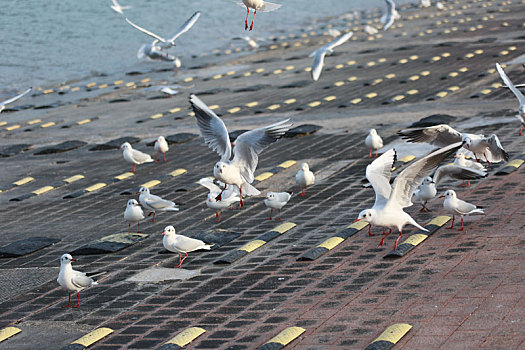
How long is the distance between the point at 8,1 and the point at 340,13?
20.8m

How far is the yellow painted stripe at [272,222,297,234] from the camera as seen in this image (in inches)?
483

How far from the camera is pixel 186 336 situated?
8562 millimetres

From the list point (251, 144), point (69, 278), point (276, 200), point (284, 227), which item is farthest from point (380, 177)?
point (69, 278)

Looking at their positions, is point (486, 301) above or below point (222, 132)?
below

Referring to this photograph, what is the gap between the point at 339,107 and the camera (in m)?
22.4

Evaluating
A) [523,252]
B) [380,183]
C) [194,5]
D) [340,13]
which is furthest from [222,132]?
[194,5]

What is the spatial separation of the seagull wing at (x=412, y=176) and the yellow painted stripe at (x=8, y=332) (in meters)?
4.15

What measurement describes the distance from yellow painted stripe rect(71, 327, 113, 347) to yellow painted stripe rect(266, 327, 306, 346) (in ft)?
5.29

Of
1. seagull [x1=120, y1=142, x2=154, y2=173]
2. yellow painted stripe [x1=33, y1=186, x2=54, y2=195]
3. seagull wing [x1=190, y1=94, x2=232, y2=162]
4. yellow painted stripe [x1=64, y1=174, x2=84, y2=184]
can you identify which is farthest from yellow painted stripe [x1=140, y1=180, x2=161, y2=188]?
seagull wing [x1=190, y1=94, x2=232, y2=162]

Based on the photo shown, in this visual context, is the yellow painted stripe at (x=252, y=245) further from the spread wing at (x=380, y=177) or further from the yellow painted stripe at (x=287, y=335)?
the yellow painted stripe at (x=287, y=335)

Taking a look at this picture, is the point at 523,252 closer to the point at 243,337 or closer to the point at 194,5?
the point at 243,337

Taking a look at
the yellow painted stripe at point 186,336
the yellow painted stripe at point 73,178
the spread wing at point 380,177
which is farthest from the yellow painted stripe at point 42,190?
the yellow painted stripe at point 186,336

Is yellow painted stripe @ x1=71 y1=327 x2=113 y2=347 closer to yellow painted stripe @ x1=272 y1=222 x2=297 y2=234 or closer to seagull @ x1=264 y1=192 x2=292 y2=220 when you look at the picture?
yellow painted stripe @ x1=272 y1=222 x2=297 y2=234

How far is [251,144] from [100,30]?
127ft
